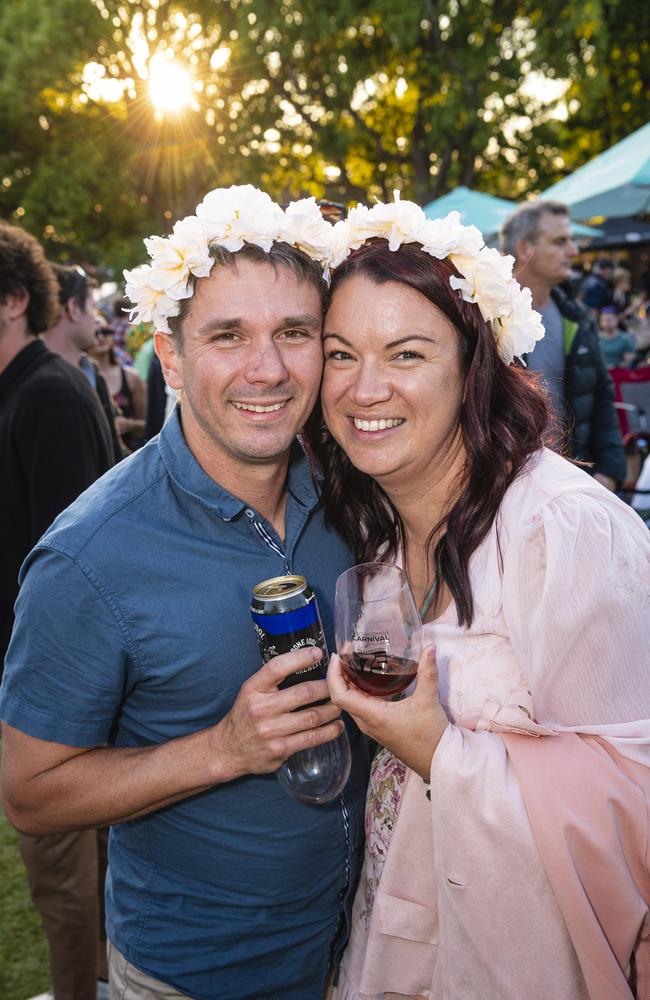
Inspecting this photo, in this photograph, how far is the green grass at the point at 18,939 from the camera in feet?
12.2

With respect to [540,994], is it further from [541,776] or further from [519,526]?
[519,526]

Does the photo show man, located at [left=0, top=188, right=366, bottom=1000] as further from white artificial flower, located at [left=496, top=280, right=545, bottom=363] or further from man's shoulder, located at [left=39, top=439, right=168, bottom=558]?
white artificial flower, located at [left=496, top=280, right=545, bottom=363]

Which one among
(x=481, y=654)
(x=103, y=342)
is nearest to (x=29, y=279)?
(x=481, y=654)

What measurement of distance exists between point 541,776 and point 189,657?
889mm

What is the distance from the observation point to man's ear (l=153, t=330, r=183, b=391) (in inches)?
89.4

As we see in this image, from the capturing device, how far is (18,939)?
4.02 m

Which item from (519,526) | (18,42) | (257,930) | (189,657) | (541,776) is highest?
(18,42)

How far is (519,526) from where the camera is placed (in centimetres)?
201

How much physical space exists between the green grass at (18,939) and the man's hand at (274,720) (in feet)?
9.08

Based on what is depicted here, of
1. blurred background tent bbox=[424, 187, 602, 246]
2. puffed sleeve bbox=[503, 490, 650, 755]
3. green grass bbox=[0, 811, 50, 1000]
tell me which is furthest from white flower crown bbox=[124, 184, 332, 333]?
blurred background tent bbox=[424, 187, 602, 246]

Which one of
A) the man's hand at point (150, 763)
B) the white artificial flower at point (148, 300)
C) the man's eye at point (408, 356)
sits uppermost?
the white artificial flower at point (148, 300)

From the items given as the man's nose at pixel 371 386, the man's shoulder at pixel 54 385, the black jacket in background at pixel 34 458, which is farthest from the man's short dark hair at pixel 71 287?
the man's nose at pixel 371 386

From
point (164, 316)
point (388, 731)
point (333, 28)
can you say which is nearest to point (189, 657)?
point (388, 731)

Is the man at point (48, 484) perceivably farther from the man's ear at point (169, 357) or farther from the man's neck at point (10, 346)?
the man's ear at point (169, 357)
